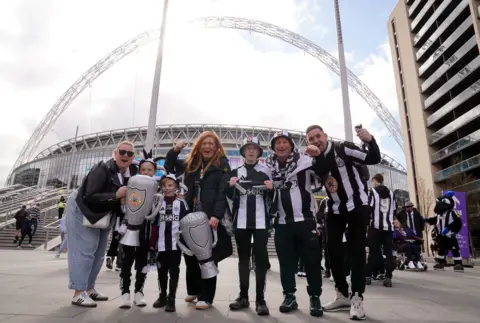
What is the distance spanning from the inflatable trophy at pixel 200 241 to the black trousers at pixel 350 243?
1356 mm

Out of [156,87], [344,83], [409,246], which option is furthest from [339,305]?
[156,87]

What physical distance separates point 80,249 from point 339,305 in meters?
2.92

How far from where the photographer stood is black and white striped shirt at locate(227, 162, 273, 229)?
362 centimetres

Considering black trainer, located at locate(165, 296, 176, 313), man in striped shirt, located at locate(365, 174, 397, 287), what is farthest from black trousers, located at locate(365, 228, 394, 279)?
black trainer, located at locate(165, 296, 176, 313)

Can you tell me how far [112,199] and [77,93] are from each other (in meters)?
57.9

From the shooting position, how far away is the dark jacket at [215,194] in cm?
371

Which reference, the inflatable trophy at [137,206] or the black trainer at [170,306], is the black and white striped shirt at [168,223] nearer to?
the inflatable trophy at [137,206]

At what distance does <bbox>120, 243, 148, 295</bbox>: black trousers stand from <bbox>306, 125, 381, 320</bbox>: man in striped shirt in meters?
2.04

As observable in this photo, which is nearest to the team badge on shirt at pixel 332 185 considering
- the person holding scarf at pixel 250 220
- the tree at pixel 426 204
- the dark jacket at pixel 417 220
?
the person holding scarf at pixel 250 220

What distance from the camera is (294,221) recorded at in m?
3.59

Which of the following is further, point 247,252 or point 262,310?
point 247,252

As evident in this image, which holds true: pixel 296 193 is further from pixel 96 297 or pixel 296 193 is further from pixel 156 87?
pixel 156 87

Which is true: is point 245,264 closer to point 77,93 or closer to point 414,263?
point 414,263

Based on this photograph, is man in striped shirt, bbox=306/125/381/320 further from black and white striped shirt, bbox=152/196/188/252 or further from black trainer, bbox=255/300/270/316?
black and white striped shirt, bbox=152/196/188/252
